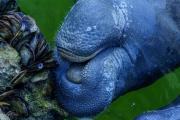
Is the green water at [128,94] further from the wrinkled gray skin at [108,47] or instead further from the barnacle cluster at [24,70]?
the barnacle cluster at [24,70]

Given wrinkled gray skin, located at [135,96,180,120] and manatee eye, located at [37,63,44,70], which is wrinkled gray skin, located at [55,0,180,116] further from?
wrinkled gray skin, located at [135,96,180,120]

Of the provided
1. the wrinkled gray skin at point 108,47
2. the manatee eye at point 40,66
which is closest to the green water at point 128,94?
the wrinkled gray skin at point 108,47

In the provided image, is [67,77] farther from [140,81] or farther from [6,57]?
[140,81]

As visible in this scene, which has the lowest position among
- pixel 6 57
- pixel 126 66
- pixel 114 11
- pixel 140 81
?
pixel 140 81

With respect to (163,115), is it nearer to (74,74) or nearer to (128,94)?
(74,74)

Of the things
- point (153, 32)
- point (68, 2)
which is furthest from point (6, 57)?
point (68, 2)

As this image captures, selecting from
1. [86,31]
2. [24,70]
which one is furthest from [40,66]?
[86,31]

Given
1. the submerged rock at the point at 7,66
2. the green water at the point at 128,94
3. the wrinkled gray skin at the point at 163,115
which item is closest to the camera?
the submerged rock at the point at 7,66
